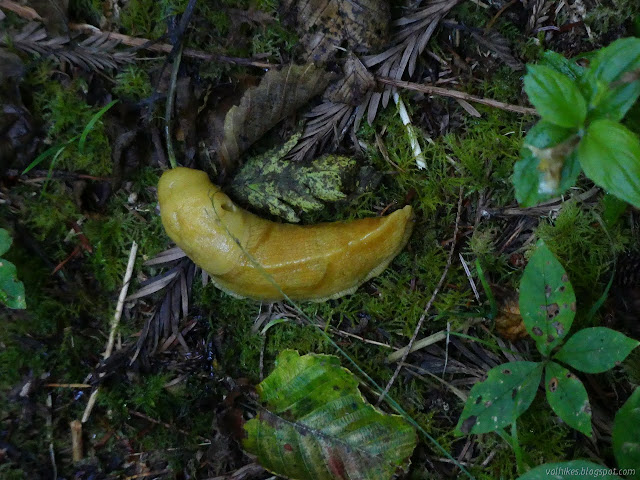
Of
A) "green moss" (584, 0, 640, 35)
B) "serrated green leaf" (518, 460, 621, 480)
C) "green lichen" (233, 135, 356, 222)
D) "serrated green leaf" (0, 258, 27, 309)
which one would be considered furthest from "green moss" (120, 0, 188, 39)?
"serrated green leaf" (518, 460, 621, 480)

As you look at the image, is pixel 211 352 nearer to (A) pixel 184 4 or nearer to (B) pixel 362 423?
(B) pixel 362 423

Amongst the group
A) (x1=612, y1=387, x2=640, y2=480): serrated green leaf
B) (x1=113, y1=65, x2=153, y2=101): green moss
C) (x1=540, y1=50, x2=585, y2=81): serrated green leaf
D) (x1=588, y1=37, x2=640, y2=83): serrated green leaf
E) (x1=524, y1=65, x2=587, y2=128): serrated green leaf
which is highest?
(x1=588, y1=37, x2=640, y2=83): serrated green leaf

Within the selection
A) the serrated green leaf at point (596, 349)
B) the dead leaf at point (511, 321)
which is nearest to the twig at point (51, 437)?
the dead leaf at point (511, 321)

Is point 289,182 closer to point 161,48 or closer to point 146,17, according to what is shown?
point 161,48

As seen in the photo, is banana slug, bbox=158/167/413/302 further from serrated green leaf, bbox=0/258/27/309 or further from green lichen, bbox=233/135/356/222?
serrated green leaf, bbox=0/258/27/309

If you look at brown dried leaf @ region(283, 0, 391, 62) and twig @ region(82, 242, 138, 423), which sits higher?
brown dried leaf @ region(283, 0, 391, 62)
